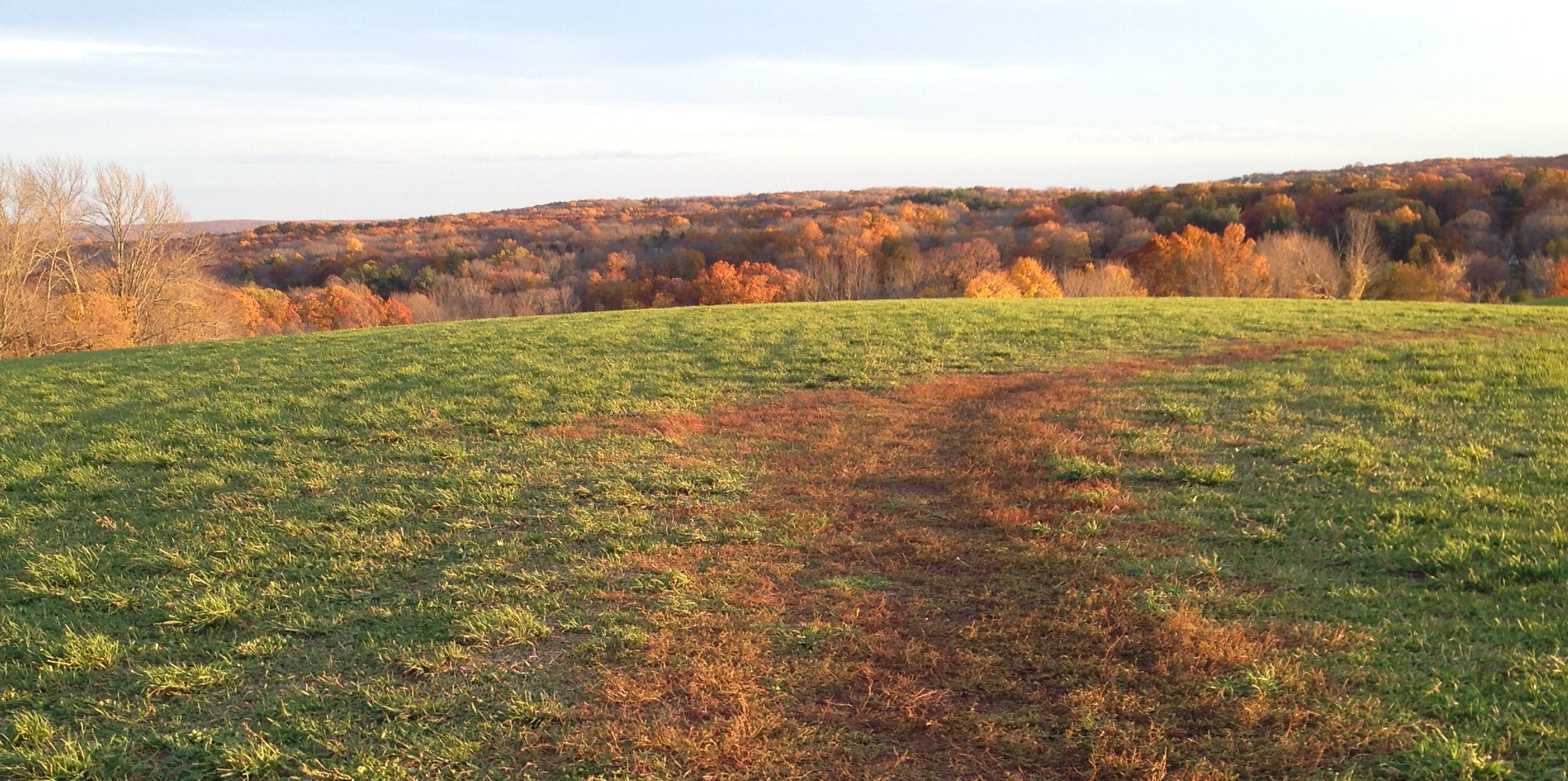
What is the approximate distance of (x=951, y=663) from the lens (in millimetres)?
4973

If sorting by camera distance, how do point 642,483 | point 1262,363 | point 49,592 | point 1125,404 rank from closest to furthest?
point 49,592
point 642,483
point 1125,404
point 1262,363

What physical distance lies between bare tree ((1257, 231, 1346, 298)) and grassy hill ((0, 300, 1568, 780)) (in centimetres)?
3949

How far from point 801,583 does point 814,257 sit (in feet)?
214

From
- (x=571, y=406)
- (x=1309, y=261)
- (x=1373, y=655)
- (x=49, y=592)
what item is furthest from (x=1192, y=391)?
(x=1309, y=261)

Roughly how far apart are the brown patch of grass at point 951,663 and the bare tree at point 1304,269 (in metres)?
46.8

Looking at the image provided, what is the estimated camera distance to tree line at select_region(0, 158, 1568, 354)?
42469 mm

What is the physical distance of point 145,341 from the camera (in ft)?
139

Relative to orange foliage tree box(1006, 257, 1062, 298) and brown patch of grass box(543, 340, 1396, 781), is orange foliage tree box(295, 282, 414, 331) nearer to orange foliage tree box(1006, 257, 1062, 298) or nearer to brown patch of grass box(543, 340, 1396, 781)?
orange foliage tree box(1006, 257, 1062, 298)

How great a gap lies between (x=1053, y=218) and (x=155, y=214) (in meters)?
75.3

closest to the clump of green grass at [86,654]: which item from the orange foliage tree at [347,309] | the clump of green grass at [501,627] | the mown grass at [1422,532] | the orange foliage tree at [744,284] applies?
the clump of green grass at [501,627]

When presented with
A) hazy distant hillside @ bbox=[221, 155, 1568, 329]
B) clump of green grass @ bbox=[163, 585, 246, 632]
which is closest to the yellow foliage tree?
hazy distant hillside @ bbox=[221, 155, 1568, 329]

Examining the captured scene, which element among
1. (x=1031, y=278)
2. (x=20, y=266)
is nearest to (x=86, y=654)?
(x=20, y=266)

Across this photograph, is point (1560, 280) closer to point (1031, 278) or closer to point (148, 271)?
point (1031, 278)

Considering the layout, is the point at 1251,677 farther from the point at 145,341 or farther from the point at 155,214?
Result: the point at 155,214
